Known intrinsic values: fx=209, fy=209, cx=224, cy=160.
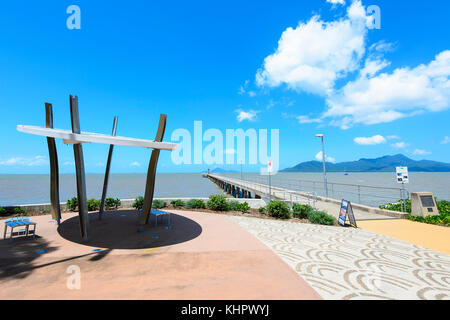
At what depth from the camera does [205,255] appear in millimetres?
5230

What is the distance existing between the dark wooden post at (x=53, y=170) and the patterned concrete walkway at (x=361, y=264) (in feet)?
24.1

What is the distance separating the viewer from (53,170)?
312 inches

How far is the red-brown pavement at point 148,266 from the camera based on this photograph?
11.7 ft

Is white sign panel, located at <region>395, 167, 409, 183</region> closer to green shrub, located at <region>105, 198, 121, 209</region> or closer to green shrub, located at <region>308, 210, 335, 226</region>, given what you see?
green shrub, located at <region>308, 210, 335, 226</region>

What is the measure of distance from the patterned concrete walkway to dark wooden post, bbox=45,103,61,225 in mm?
7357

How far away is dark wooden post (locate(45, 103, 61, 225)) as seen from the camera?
7.73m

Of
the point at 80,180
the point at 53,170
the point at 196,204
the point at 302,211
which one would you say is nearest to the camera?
the point at 80,180

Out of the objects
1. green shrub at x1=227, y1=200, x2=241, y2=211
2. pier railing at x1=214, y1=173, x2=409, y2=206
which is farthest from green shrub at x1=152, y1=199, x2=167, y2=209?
pier railing at x1=214, y1=173, x2=409, y2=206

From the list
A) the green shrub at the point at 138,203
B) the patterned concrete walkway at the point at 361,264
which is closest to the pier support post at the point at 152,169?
the patterned concrete walkway at the point at 361,264

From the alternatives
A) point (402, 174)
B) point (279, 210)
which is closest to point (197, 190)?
point (279, 210)

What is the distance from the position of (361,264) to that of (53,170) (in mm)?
10347

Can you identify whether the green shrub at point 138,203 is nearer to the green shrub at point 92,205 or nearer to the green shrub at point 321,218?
the green shrub at point 92,205

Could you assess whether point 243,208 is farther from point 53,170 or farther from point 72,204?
point 72,204
